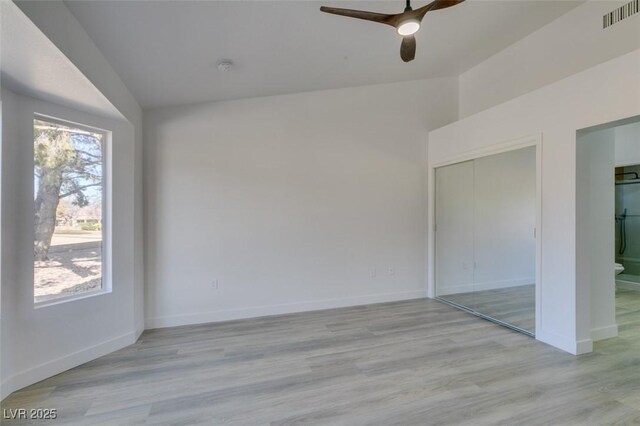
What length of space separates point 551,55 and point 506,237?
226 centimetres

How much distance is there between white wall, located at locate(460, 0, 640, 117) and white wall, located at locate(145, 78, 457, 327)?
19.6 inches

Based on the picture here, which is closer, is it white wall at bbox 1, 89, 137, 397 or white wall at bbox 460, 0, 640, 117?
white wall at bbox 1, 89, 137, 397

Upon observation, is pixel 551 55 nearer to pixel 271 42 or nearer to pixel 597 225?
pixel 597 225

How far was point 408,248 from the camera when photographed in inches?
177

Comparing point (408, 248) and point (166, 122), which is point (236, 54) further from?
point (408, 248)

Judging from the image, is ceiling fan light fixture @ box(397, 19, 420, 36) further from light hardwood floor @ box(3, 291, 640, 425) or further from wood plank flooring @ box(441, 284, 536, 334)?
wood plank flooring @ box(441, 284, 536, 334)

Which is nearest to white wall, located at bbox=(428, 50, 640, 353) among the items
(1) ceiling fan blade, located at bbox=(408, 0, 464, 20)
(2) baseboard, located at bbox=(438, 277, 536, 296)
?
(2) baseboard, located at bbox=(438, 277, 536, 296)

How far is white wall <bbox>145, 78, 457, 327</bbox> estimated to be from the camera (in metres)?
3.55

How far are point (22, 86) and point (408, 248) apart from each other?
4457 millimetres

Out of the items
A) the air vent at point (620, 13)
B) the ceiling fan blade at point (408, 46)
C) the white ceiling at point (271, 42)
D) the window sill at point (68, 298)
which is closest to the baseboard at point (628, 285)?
the air vent at point (620, 13)

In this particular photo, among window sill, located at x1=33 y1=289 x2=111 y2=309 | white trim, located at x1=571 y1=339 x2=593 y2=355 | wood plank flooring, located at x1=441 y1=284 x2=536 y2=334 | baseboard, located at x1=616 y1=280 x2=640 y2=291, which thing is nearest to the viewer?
window sill, located at x1=33 y1=289 x2=111 y2=309

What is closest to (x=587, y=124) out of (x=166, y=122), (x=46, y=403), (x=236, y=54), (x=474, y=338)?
(x=474, y=338)

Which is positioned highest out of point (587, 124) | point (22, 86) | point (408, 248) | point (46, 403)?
point (22, 86)

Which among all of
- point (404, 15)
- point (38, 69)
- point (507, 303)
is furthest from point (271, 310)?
point (404, 15)
